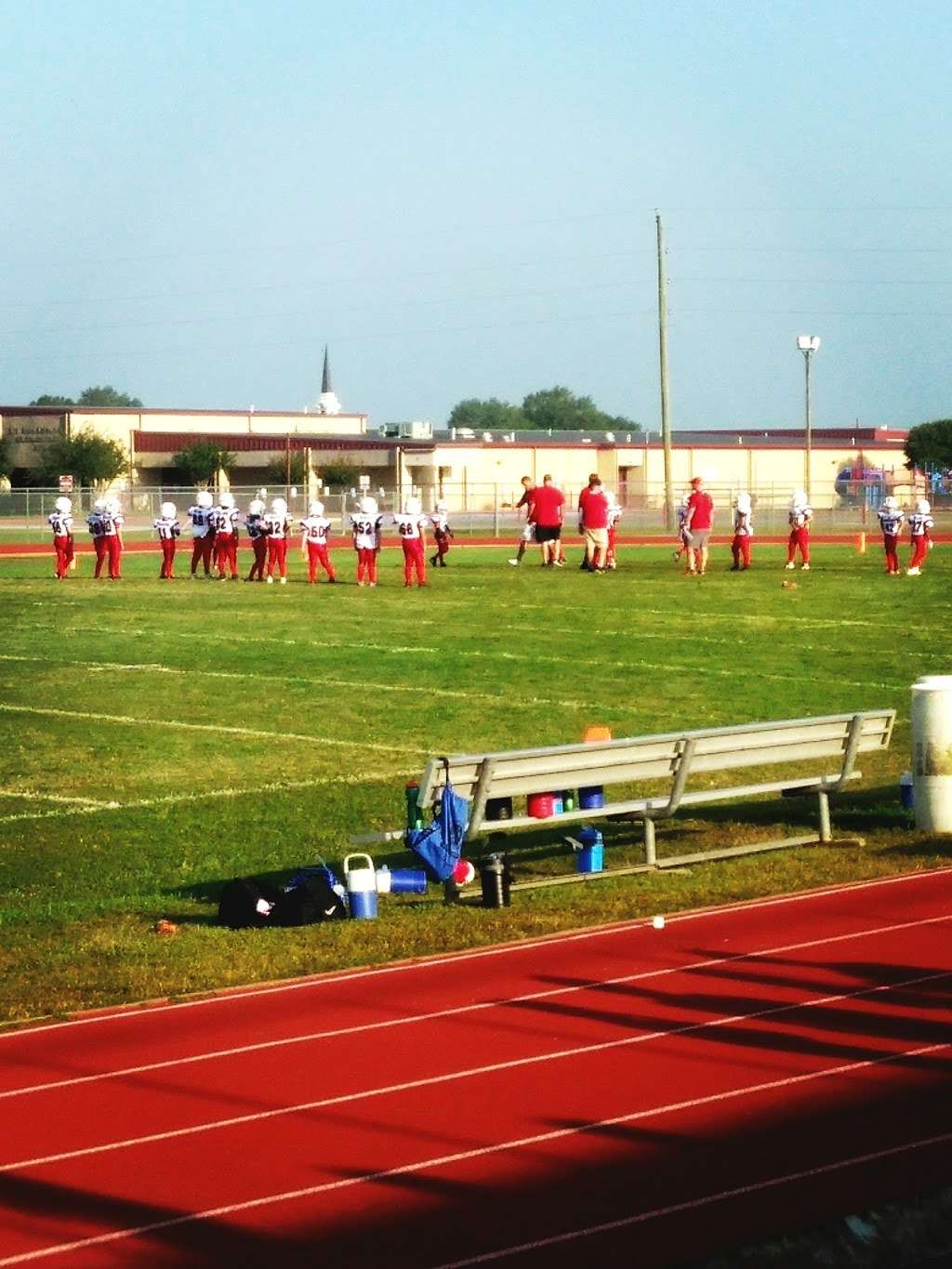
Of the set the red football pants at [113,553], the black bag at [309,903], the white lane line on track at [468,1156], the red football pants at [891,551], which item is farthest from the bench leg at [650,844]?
the red football pants at [113,553]

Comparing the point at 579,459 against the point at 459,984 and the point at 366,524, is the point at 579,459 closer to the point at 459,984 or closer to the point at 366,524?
the point at 366,524

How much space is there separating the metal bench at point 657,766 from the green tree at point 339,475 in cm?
7395

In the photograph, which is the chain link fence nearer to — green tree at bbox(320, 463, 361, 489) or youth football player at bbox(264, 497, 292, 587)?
green tree at bbox(320, 463, 361, 489)

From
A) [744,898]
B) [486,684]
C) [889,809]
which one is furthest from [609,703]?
[744,898]

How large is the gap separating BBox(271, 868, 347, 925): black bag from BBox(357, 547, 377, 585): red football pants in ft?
81.7

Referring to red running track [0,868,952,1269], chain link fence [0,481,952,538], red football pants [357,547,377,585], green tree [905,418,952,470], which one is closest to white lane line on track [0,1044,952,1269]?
red running track [0,868,952,1269]

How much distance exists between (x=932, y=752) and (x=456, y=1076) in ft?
20.8

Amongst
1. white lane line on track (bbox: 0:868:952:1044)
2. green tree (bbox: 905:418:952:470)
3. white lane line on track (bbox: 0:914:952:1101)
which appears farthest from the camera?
green tree (bbox: 905:418:952:470)

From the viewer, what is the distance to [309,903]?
11.9m

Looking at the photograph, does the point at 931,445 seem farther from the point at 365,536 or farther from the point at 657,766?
the point at 657,766

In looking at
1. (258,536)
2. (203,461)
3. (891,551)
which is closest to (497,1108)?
(258,536)

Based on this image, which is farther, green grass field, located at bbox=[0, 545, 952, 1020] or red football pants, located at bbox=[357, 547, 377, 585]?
red football pants, located at bbox=[357, 547, 377, 585]

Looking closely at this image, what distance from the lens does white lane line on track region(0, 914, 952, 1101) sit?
856 centimetres

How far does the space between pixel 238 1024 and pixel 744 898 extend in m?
3.73
